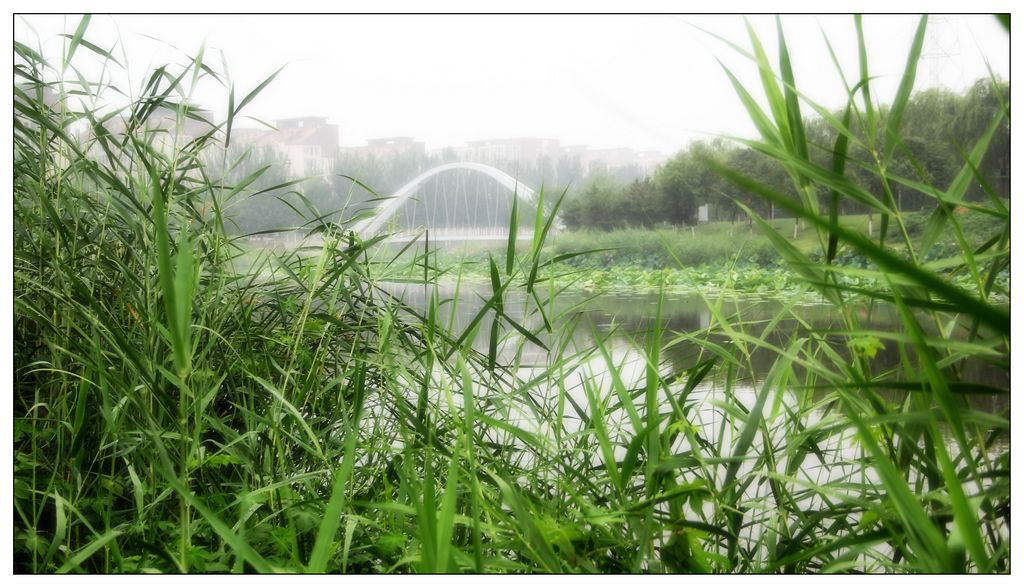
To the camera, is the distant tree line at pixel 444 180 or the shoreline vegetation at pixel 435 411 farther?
the distant tree line at pixel 444 180

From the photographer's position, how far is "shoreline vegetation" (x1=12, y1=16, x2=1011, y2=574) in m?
0.60

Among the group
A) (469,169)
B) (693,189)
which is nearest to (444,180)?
(469,169)

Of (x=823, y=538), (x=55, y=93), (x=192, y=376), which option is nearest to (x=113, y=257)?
(x=192, y=376)

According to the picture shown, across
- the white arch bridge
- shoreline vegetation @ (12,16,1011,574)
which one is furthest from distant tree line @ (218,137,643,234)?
shoreline vegetation @ (12,16,1011,574)

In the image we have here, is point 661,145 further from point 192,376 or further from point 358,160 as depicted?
point 192,376

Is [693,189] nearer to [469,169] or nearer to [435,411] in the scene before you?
[469,169]

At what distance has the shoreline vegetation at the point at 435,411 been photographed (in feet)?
1.96

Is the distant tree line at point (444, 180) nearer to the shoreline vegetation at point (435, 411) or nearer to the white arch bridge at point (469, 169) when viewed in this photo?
the white arch bridge at point (469, 169)

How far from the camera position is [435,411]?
958 millimetres

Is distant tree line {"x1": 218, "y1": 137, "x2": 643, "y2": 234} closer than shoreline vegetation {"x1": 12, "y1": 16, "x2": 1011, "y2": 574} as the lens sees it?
No

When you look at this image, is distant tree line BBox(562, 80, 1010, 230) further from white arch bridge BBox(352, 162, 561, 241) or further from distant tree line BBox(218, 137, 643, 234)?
white arch bridge BBox(352, 162, 561, 241)

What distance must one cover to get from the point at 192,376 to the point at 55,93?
56cm

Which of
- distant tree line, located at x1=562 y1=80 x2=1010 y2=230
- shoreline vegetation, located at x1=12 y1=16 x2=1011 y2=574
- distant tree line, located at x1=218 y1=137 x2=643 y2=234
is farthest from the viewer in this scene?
distant tree line, located at x1=218 y1=137 x2=643 y2=234

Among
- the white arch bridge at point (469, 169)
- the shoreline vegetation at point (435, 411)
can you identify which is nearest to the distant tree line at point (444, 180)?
the white arch bridge at point (469, 169)
